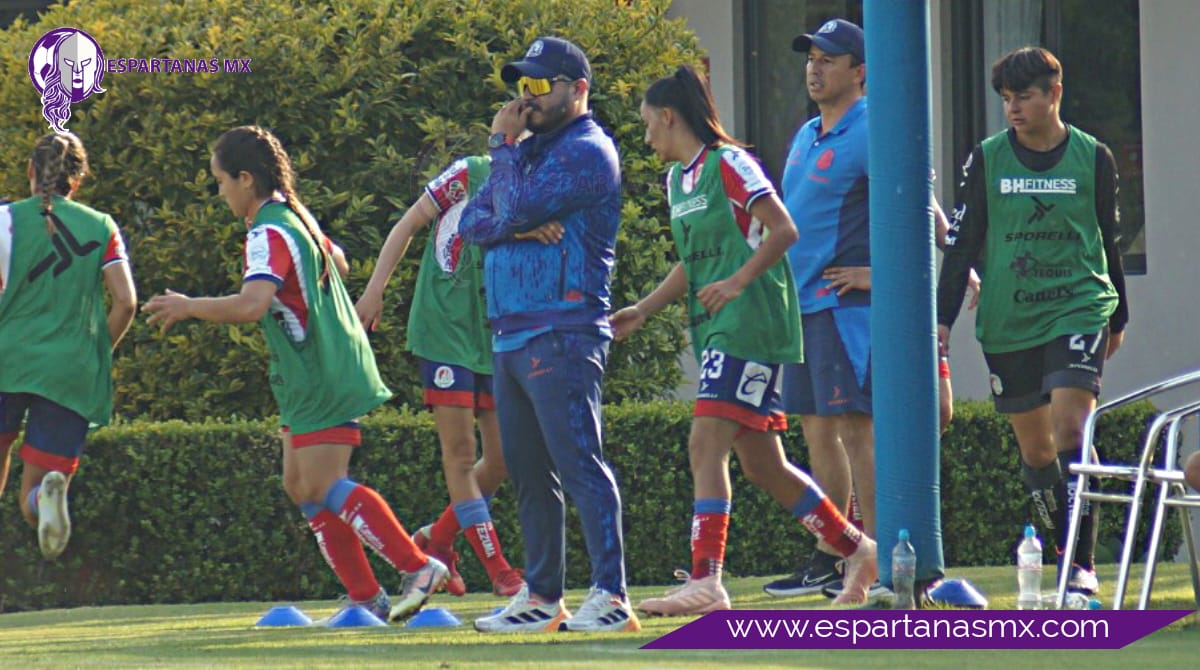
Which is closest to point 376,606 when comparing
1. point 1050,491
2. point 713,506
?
point 713,506

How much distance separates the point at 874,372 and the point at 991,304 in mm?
986

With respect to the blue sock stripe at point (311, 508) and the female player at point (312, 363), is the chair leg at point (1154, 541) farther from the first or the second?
the blue sock stripe at point (311, 508)

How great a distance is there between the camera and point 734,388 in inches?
297

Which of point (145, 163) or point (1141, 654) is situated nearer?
point (1141, 654)

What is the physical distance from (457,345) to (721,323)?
4.85ft

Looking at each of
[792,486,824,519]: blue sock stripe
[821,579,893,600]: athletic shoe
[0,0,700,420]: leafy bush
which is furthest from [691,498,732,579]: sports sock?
[0,0,700,420]: leafy bush

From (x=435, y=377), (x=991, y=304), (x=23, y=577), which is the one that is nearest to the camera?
(x=991, y=304)

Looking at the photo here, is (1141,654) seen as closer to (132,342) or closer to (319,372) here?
(319,372)

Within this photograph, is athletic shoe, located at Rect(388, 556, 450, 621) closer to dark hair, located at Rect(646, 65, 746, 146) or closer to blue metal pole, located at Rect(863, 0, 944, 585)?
blue metal pole, located at Rect(863, 0, 944, 585)

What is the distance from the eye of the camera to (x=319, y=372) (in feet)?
24.6

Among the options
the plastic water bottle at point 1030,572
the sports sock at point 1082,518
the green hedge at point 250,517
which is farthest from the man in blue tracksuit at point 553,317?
the green hedge at point 250,517

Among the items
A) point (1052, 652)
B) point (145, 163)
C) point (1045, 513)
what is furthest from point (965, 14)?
point (1052, 652)

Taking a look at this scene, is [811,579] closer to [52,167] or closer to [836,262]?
[836,262]

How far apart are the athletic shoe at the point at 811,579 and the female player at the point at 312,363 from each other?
5.41 feet
